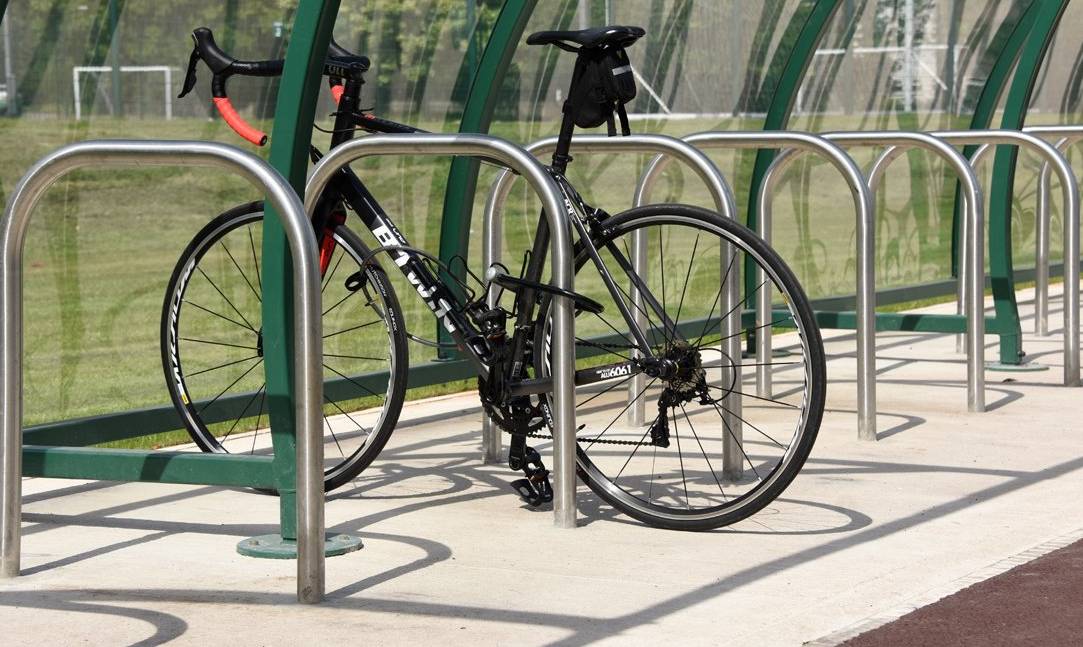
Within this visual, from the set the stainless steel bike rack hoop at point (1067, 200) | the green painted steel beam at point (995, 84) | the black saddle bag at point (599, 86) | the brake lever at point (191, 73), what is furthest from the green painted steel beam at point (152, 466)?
the green painted steel beam at point (995, 84)

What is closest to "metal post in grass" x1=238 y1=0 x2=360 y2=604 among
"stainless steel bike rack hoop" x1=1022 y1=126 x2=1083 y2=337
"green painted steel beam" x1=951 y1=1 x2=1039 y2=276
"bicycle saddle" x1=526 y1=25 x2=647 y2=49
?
"bicycle saddle" x1=526 y1=25 x2=647 y2=49

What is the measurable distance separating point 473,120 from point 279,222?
2662 mm

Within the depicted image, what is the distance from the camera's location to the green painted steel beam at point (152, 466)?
4457 millimetres

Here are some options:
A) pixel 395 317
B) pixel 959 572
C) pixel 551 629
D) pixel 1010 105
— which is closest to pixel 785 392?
pixel 1010 105

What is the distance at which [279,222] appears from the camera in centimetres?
457

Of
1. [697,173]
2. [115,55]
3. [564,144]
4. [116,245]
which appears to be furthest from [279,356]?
[115,55]

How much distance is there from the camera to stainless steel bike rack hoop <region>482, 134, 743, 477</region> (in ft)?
17.4

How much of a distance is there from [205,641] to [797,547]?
1655 millimetres

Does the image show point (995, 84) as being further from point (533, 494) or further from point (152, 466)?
point (152, 466)

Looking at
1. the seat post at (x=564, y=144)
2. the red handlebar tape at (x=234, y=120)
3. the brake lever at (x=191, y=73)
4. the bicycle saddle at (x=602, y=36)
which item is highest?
the bicycle saddle at (x=602, y=36)

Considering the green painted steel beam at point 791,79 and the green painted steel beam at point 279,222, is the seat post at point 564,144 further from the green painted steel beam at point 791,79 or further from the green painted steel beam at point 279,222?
the green painted steel beam at point 791,79

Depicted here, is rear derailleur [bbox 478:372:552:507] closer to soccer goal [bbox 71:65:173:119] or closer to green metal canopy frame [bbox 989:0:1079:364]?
soccer goal [bbox 71:65:173:119]

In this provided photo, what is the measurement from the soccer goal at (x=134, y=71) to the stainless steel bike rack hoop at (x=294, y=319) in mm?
2228

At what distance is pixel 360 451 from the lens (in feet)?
17.2
